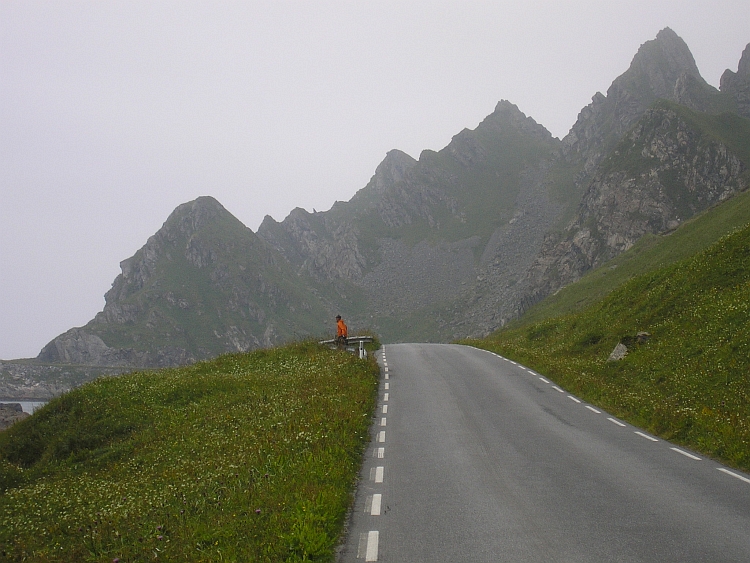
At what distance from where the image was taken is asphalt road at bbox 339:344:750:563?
7590 millimetres

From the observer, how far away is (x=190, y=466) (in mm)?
13047

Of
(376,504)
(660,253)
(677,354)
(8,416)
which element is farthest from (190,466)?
(660,253)

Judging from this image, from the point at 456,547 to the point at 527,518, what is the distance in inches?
65.2

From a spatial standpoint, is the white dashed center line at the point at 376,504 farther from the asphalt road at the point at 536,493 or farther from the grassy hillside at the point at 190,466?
the grassy hillside at the point at 190,466

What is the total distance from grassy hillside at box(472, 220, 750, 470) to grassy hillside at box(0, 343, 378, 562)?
8.60 m

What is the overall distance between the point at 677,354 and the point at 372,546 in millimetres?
17649

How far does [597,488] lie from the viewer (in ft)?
33.4

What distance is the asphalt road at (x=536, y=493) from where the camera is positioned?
759 centimetres

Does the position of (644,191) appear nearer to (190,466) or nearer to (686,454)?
(686,454)

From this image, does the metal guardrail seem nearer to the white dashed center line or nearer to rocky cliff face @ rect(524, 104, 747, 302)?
the white dashed center line

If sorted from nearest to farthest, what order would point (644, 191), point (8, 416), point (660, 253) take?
point (8, 416) → point (660, 253) → point (644, 191)

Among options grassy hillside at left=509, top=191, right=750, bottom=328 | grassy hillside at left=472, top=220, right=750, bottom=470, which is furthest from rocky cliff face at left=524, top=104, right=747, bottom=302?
grassy hillside at left=472, top=220, right=750, bottom=470

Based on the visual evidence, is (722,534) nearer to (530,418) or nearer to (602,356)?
(530,418)

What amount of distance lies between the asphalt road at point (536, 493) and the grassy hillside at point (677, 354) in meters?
1.16
